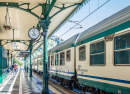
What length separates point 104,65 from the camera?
6.60 m

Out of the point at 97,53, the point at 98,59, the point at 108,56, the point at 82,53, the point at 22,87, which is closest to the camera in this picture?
the point at 108,56

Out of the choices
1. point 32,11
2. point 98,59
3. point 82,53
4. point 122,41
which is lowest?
point 98,59

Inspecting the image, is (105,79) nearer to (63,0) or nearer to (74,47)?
(74,47)

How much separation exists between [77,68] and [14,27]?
9.34 m

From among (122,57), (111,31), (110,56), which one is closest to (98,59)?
(110,56)

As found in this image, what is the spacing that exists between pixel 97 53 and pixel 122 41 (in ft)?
5.57

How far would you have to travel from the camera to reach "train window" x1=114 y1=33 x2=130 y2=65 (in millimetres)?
5395

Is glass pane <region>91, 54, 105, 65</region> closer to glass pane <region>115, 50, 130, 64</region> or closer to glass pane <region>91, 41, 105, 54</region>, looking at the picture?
glass pane <region>91, 41, 105, 54</region>

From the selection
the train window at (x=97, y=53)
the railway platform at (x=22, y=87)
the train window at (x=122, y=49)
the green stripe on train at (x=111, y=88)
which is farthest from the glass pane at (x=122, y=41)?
the railway platform at (x=22, y=87)

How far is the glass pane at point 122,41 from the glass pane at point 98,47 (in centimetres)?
88

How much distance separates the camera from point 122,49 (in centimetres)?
561

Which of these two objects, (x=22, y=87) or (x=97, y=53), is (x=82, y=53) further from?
(x=22, y=87)

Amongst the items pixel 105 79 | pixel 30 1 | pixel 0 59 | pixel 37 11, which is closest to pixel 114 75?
pixel 105 79

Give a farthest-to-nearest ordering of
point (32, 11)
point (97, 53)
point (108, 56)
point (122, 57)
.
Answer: point (32, 11) < point (97, 53) < point (108, 56) < point (122, 57)
